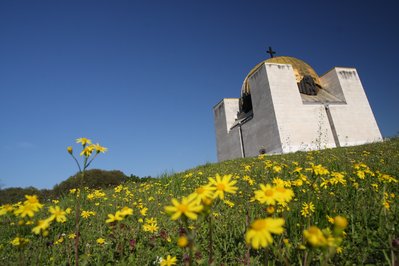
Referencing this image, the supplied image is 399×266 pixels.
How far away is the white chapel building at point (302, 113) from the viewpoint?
1779 centimetres

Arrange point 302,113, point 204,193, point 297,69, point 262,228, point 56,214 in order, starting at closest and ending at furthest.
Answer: point 262,228 < point 204,193 < point 56,214 < point 302,113 < point 297,69

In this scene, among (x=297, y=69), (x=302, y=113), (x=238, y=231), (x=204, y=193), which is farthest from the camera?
(x=297, y=69)

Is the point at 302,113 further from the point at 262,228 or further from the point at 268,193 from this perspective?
the point at 262,228

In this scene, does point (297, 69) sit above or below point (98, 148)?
above

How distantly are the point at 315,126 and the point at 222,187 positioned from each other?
18865 millimetres

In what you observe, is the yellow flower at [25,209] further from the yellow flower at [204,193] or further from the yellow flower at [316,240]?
the yellow flower at [316,240]

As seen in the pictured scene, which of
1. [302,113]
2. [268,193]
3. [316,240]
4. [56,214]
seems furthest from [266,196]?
[302,113]

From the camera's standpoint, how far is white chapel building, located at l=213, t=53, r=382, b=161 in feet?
58.4

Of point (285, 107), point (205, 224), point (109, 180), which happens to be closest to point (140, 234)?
point (205, 224)

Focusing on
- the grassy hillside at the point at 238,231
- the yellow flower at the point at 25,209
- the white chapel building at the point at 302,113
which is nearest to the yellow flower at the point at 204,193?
the grassy hillside at the point at 238,231

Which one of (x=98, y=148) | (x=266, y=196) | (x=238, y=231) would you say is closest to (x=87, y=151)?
(x=98, y=148)

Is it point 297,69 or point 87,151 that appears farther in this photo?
point 297,69

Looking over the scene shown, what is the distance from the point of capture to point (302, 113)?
1838 centimetres

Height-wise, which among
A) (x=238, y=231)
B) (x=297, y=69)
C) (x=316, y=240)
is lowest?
(x=238, y=231)
